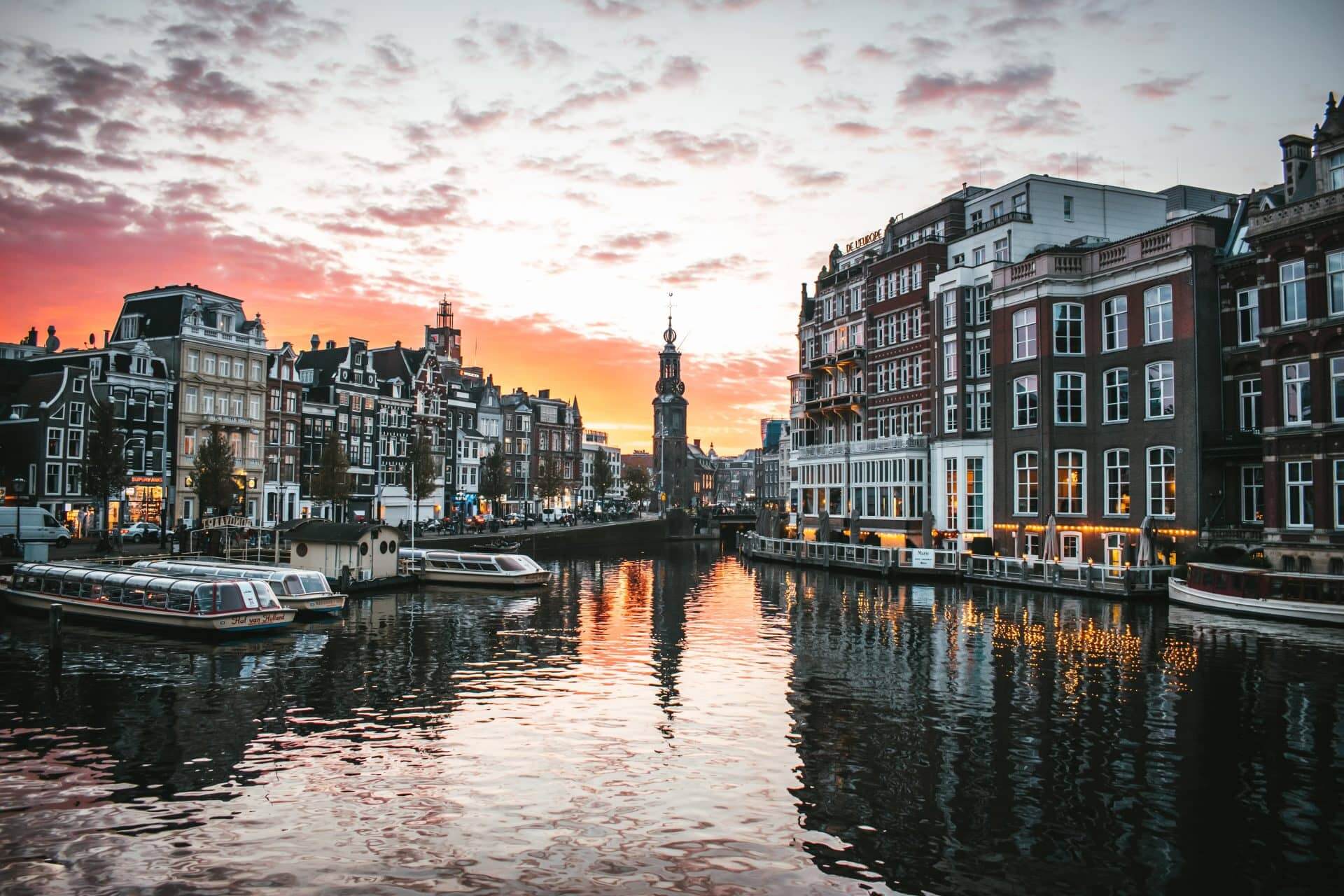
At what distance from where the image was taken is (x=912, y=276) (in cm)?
7869

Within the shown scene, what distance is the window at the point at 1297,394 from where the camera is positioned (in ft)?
154

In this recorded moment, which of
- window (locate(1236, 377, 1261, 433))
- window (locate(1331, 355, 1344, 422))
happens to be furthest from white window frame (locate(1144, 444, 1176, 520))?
window (locate(1331, 355, 1344, 422))

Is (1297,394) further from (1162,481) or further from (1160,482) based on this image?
(1160,482)

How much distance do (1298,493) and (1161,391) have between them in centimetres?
1140

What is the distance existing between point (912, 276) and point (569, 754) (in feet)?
210

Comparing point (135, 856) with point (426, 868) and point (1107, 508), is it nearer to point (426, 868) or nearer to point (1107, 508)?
point (426, 868)

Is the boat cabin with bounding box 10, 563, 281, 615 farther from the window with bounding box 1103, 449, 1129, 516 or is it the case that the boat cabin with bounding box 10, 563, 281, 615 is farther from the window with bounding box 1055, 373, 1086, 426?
the window with bounding box 1055, 373, 1086, 426

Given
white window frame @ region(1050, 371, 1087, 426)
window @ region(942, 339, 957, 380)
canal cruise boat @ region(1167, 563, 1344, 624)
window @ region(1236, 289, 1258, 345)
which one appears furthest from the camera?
window @ region(942, 339, 957, 380)

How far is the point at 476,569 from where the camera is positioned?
206 feet

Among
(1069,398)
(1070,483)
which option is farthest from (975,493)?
(1069,398)

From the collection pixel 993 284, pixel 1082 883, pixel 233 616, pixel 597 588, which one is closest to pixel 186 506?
pixel 597 588

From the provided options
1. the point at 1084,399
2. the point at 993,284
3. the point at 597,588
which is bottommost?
the point at 597,588

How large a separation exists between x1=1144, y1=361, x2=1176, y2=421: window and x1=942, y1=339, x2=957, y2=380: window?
54.3 feet

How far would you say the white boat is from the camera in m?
61.8
